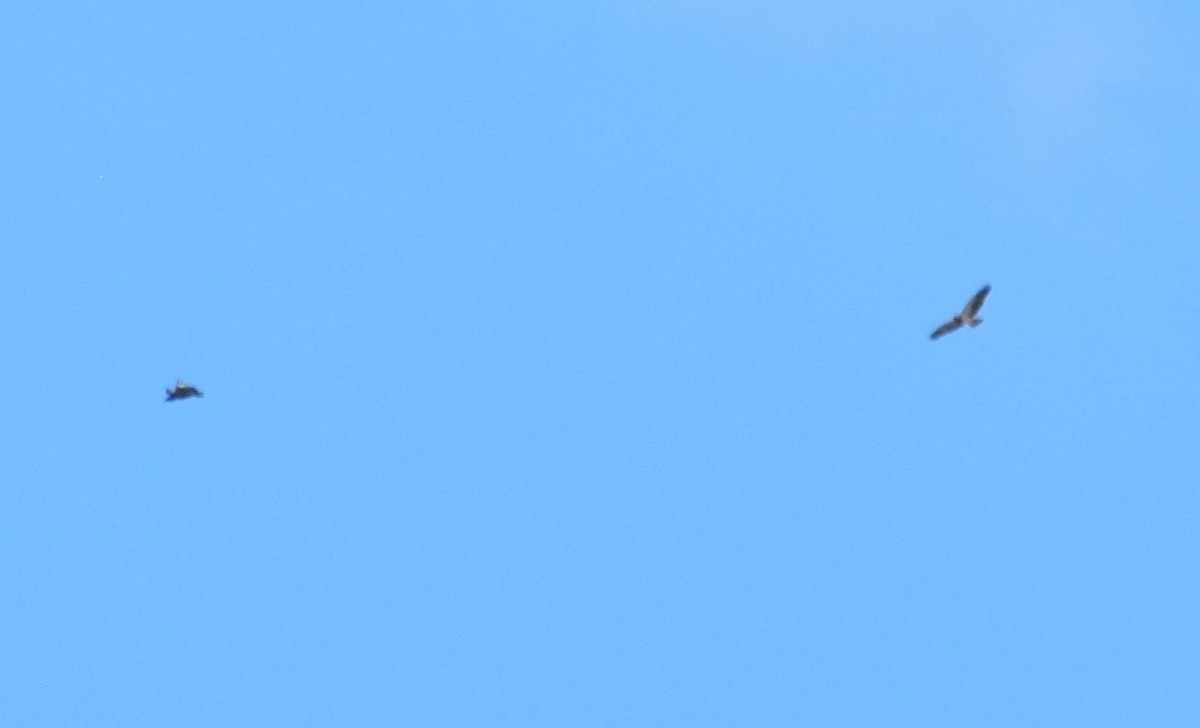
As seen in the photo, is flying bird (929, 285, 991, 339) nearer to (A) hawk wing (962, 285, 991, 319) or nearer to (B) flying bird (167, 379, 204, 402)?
(A) hawk wing (962, 285, 991, 319)

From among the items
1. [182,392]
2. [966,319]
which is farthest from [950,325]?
[182,392]

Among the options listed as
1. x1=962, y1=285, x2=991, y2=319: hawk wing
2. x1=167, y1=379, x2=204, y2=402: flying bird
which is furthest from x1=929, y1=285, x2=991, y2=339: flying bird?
x1=167, y1=379, x2=204, y2=402: flying bird

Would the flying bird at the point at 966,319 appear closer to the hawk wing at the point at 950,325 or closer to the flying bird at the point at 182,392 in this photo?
the hawk wing at the point at 950,325

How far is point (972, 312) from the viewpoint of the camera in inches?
2500

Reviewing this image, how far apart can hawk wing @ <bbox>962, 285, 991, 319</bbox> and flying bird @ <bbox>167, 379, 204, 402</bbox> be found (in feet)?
63.4

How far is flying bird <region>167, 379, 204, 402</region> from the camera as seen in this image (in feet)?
213

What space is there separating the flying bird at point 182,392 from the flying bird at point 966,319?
18572 millimetres

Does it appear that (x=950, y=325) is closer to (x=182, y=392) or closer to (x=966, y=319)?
(x=966, y=319)

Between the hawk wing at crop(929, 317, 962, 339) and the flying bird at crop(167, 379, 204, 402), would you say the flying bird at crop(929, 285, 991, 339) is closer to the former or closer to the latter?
the hawk wing at crop(929, 317, 962, 339)

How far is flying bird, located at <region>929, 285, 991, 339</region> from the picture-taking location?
6331 centimetres

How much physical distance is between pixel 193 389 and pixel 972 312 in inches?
775

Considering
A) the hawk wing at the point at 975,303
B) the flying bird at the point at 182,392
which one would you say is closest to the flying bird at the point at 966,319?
the hawk wing at the point at 975,303

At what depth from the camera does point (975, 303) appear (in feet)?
208

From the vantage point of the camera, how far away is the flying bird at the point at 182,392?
65062 mm
